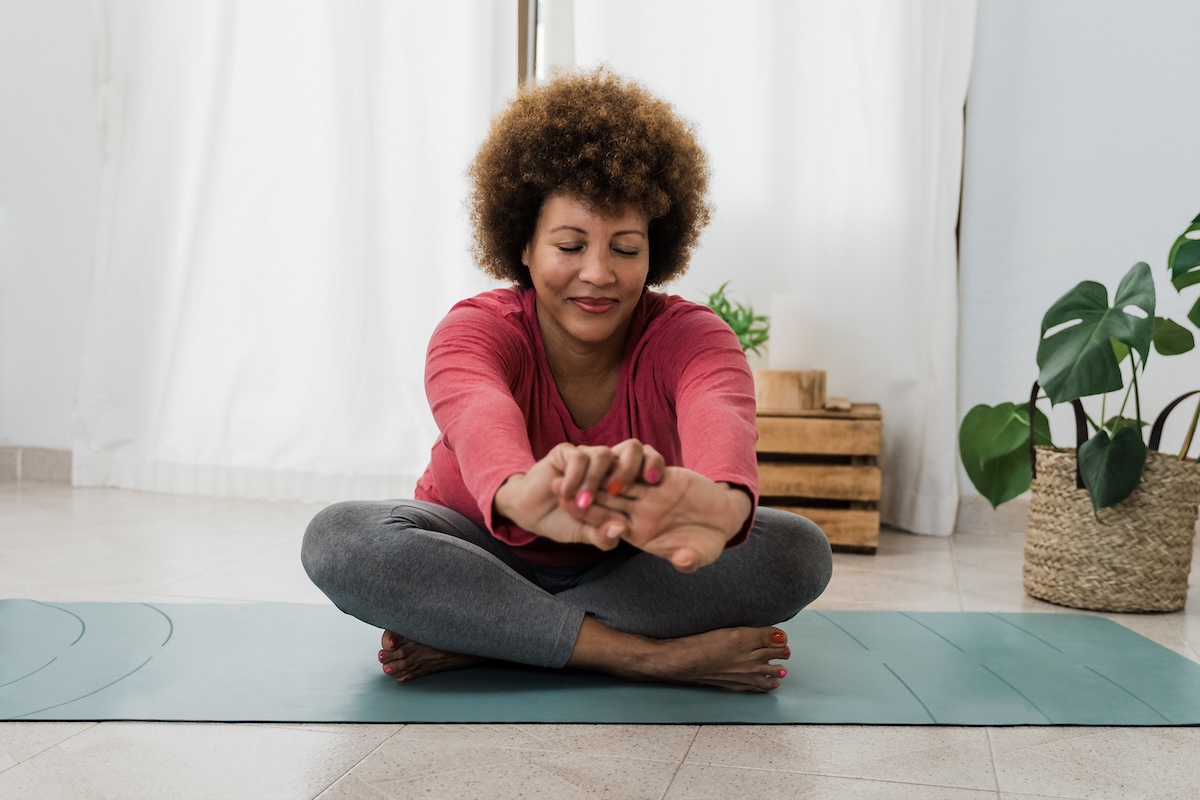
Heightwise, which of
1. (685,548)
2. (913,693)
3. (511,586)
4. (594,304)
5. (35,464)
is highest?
(594,304)

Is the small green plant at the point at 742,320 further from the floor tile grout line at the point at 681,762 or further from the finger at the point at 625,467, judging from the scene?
the finger at the point at 625,467

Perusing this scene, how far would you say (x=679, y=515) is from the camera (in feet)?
3.39

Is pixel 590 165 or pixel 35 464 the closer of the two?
pixel 590 165

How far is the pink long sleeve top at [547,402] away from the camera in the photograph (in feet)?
3.77

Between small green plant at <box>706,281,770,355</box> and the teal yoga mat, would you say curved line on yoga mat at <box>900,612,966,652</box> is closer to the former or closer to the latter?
the teal yoga mat

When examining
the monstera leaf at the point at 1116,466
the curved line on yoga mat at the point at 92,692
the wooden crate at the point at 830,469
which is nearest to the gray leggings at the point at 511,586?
the curved line on yoga mat at the point at 92,692

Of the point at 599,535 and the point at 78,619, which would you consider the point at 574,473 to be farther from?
the point at 78,619

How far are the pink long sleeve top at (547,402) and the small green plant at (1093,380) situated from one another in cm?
67

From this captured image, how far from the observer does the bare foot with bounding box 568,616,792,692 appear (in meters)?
1.40

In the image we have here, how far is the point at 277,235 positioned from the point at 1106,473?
2137mm

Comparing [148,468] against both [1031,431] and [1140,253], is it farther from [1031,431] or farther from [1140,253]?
[1140,253]

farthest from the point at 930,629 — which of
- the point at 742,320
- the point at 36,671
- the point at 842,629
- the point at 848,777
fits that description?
the point at 36,671

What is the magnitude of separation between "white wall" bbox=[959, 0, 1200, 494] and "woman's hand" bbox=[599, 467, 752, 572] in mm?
1856

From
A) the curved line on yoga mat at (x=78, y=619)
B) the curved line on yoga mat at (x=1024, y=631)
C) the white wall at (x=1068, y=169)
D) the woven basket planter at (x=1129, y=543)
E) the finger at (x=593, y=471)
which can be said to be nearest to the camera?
the finger at (x=593, y=471)
